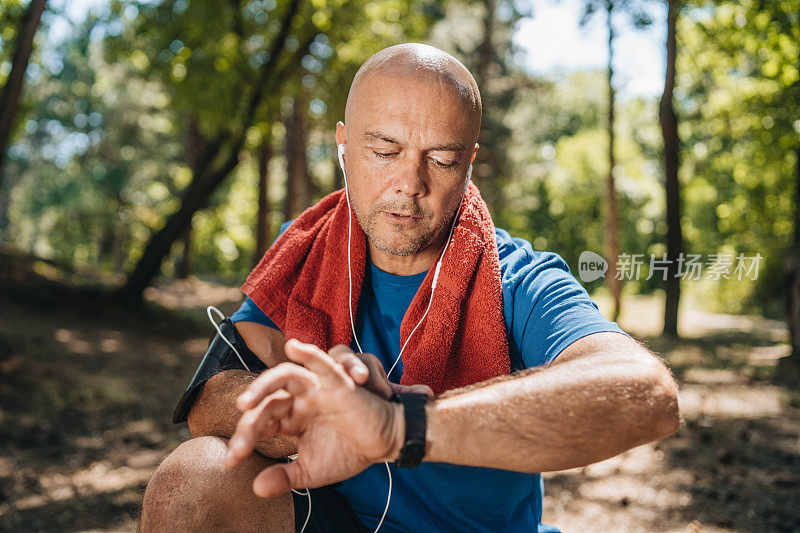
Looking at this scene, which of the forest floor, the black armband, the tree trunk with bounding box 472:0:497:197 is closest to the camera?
the black armband

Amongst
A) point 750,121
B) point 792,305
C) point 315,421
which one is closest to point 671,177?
point 750,121

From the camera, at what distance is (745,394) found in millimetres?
6289

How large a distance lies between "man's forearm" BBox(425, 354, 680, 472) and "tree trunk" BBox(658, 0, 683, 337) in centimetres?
922

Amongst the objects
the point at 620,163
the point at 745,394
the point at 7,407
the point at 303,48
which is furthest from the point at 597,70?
the point at 7,407

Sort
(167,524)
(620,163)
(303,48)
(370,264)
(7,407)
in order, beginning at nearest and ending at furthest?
(167,524), (370,264), (7,407), (303,48), (620,163)

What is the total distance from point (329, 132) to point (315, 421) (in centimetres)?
1473

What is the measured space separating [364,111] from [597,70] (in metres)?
40.5

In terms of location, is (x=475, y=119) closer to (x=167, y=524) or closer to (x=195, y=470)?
(x=195, y=470)

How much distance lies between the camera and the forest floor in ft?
11.8

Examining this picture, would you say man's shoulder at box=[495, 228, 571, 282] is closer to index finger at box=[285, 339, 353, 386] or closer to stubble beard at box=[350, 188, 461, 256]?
stubble beard at box=[350, 188, 461, 256]

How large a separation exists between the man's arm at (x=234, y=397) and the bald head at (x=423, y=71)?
760mm

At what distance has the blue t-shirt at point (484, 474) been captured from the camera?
1.61m

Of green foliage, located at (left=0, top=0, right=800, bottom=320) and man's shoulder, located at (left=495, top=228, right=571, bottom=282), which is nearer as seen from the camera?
man's shoulder, located at (left=495, top=228, right=571, bottom=282)

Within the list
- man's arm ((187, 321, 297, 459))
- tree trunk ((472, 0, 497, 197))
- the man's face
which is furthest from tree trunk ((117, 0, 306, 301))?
tree trunk ((472, 0, 497, 197))
